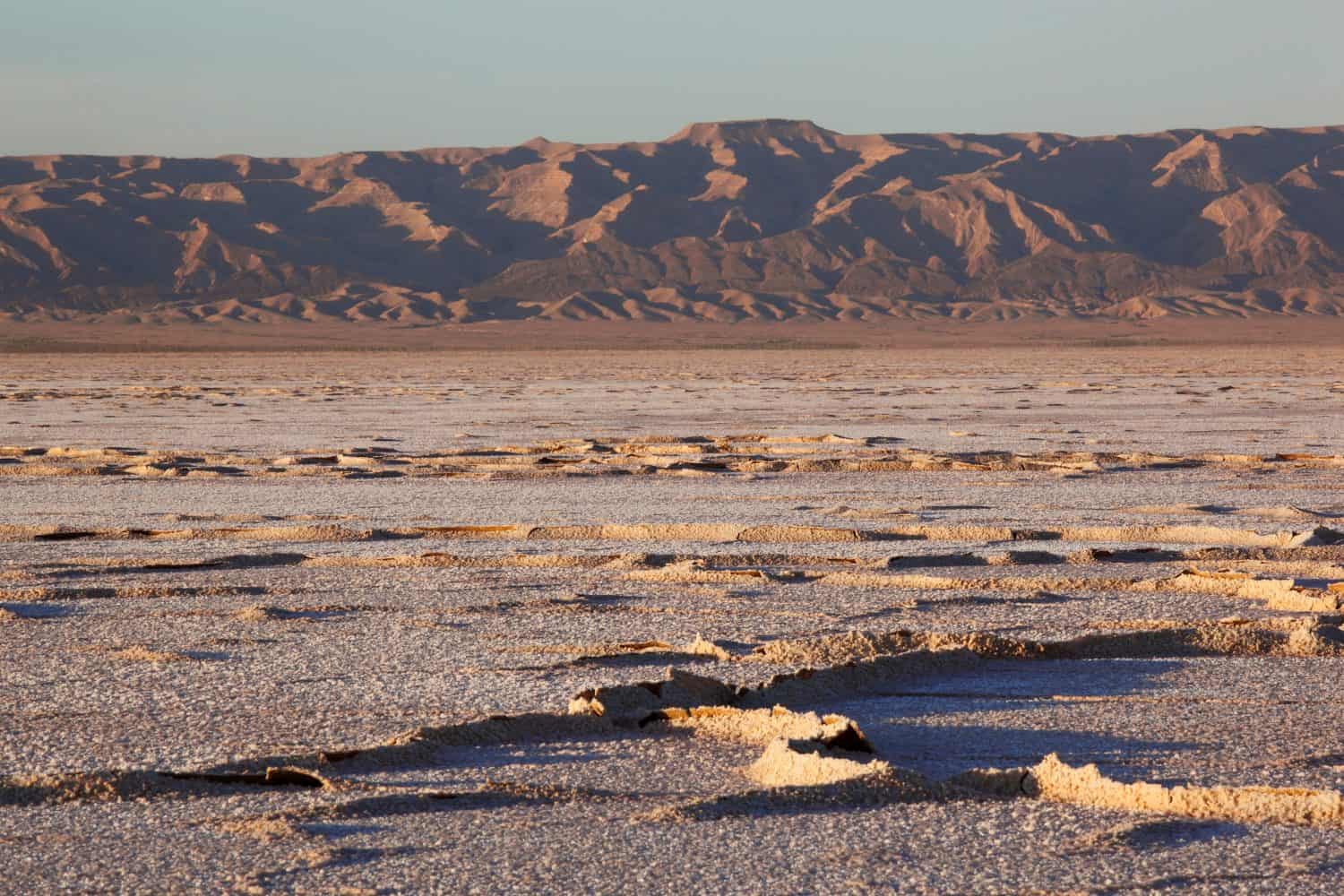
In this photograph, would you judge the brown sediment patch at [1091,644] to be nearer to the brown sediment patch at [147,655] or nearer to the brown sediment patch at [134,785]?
the brown sediment patch at [147,655]

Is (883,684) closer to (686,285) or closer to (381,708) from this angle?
(381,708)

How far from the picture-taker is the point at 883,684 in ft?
19.1

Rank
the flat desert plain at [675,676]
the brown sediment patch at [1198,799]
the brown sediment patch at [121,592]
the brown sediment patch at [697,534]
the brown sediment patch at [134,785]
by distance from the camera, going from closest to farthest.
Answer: the flat desert plain at [675,676] → the brown sediment patch at [1198,799] → the brown sediment patch at [134,785] → the brown sediment patch at [121,592] → the brown sediment patch at [697,534]

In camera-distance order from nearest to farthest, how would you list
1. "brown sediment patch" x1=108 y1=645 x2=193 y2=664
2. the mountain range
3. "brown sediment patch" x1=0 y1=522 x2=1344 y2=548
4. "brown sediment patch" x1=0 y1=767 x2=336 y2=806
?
"brown sediment patch" x1=0 y1=767 x2=336 y2=806 → "brown sediment patch" x1=108 y1=645 x2=193 y2=664 → "brown sediment patch" x1=0 y1=522 x2=1344 y2=548 → the mountain range

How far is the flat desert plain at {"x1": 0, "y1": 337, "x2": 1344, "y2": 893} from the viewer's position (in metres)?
4.05

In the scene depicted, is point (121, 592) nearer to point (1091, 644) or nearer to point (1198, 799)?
point (1091, 644)

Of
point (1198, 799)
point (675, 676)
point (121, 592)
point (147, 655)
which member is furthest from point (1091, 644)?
point (121, 592)

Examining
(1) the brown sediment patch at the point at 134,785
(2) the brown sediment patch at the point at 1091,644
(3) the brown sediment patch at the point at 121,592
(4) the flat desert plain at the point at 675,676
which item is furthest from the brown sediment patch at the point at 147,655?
(2) the brown sediment patch at the point at 1091,644

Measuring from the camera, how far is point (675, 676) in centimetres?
559

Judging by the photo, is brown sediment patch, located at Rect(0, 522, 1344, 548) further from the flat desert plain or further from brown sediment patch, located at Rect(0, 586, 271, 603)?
brown sediment patch, located at Rect(0, 586, 271, 603)

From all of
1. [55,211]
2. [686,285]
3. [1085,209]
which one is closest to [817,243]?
[686,285]

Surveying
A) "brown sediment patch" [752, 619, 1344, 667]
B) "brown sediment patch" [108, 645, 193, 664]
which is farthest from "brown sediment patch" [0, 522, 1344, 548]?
"brown sediment patch" [108, 645, 193, 664]

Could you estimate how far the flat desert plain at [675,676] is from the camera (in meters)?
4.05

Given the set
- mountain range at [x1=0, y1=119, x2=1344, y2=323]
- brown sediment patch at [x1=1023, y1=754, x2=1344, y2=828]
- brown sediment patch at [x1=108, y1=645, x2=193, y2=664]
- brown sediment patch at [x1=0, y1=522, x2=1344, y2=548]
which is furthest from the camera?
mountain range at [x1=0, y1=119, x2=1344, y2=323]
